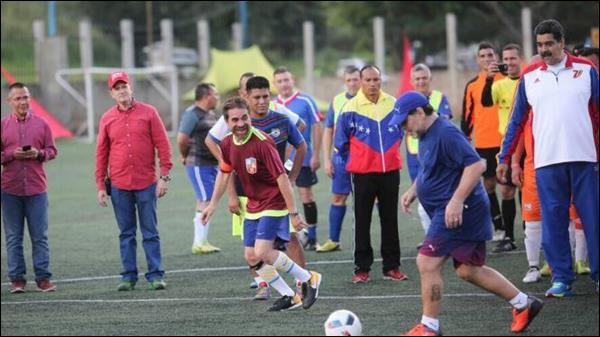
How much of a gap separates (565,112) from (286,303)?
2799 millimetres

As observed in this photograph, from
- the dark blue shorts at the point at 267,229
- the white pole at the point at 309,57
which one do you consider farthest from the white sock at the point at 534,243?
the white pole at the point at 309,57

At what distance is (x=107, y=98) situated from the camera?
4212cm

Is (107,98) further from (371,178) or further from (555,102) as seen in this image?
(555,102)

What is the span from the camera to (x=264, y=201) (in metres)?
10.5

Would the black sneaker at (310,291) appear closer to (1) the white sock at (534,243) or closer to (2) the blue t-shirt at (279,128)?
(2) the blue t-shirt at (279,128)

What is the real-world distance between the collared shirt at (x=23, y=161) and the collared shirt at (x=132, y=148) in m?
0.69

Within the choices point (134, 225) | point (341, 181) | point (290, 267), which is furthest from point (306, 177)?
point (290, 267)

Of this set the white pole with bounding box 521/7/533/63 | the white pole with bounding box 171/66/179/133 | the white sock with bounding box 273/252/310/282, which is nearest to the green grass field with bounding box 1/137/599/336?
the white sock with bounding box 273/252/310/282

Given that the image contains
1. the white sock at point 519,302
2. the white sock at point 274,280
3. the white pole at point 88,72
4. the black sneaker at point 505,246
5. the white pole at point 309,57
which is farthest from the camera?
the white pole at point 309,57

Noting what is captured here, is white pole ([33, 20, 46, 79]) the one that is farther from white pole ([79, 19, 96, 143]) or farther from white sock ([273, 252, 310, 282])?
white sock ([273, 252, 310, 282])

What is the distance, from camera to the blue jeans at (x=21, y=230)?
487 inches

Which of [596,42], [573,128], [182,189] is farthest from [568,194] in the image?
[596,42]

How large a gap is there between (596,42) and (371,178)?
2167 cm

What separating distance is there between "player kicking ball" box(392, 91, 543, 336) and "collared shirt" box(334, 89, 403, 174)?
3.26 m
